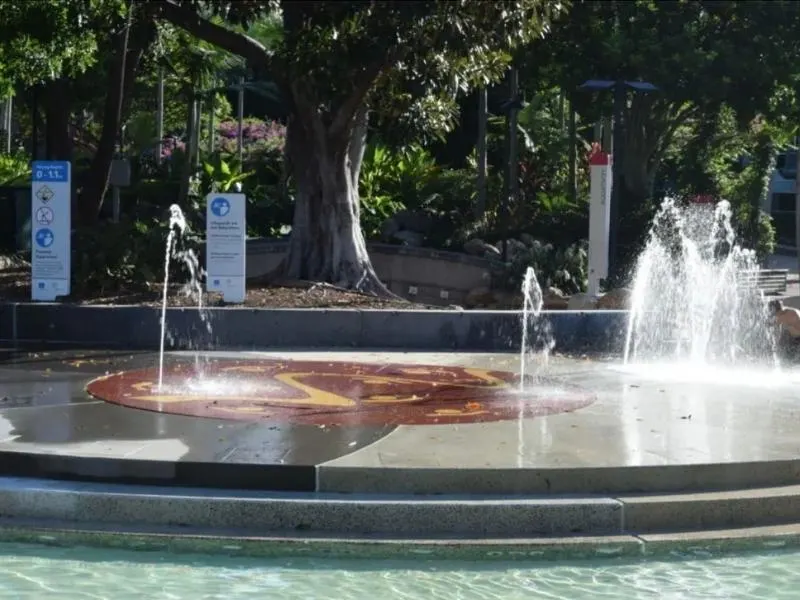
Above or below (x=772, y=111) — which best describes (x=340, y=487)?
below

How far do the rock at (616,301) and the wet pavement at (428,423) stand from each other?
3.27 m

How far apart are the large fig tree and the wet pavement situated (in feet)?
13.7

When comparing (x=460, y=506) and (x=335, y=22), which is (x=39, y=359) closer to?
(x=335, y=22)

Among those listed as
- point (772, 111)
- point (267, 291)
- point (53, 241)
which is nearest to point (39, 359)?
point (53, 241)

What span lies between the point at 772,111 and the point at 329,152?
488 inches

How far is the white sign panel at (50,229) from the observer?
1519 cm

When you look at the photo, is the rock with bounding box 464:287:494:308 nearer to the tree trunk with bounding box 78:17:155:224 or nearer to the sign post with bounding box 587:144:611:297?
the sign post with bounding box 587:144:611:297

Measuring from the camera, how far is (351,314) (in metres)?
14.2

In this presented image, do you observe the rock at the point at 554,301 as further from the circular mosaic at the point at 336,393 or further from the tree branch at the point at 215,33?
the circular mosaic at the point at 336,393

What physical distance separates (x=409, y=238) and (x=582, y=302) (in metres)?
8.36

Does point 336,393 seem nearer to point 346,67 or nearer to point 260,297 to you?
point 260,297

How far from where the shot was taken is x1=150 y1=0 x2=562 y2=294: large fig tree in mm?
14828

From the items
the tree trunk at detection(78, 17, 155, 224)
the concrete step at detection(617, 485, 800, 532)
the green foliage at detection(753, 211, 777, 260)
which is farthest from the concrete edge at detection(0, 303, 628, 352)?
the green foliage at detection(753, 211, 777, 260)

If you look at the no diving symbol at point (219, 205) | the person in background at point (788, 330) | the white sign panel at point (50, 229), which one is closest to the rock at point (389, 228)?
the no diving symbol at point (219, 205)
